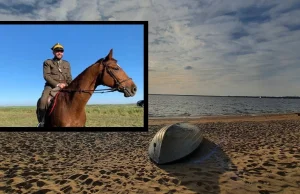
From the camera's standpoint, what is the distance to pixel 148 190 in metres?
4.82

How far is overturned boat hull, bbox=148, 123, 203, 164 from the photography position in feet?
21.3

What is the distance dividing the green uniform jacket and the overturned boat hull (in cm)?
337

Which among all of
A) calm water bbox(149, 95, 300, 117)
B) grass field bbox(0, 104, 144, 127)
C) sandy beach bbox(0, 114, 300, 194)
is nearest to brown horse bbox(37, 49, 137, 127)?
grass field bbox(0, 104, 144, 127)

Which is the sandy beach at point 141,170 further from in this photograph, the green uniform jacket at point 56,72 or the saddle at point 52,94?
the green uniform jacket at point 56,72

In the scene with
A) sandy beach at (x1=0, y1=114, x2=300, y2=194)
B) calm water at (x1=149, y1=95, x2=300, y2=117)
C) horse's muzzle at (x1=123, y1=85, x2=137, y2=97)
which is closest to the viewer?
sandy beach at (x1=0, y1=114, x2=300, y2=194)

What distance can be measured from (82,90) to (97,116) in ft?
8.25

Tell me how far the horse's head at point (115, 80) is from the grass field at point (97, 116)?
0.91 meters

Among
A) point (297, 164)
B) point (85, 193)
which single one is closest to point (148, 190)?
point (85, 193)

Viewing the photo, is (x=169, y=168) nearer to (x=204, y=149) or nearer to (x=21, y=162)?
(x=204, y=149)

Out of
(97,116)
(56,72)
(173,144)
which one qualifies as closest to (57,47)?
(56,72)

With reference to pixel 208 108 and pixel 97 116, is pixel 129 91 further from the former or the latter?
pixel 208 108

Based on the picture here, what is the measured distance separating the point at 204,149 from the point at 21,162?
16.0ft

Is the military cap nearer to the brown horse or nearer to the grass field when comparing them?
the brown horse

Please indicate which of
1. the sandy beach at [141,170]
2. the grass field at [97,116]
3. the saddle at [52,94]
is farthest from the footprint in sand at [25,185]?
the grass field at [97,116]
